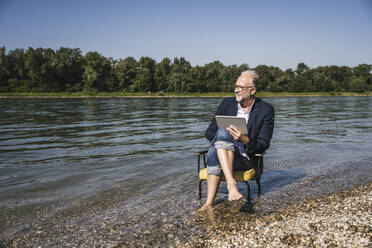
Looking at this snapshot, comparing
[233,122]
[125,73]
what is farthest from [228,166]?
[125,73]

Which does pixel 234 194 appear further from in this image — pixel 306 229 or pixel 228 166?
pixel 306 229

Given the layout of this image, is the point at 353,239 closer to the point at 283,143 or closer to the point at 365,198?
the point at 365,198

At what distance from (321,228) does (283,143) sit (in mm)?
9489

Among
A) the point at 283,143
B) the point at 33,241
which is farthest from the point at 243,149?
the point at 283,143

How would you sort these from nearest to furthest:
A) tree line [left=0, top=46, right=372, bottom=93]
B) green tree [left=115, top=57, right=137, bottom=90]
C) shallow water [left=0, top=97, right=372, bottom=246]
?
1. shallow water [left=0, top=97, right=372, bottom=246]
2. tree line [left=0, top=46, right=372, bottom=93]
3. green tree [left=115, top=57, right=137, bottom=90]

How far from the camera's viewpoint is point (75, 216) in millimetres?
5379

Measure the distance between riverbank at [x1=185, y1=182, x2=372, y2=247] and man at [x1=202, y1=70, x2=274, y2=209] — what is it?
662mm

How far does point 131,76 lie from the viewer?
12212 centimetres

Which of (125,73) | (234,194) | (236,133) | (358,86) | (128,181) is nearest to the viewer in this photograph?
(236,133)

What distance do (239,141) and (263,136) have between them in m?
0.55

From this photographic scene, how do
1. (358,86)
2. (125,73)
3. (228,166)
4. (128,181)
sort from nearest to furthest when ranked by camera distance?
(228,166)
(128,181)
(358,86)
(125,73)

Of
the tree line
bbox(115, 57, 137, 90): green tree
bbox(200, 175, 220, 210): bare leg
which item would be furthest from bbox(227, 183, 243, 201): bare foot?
bbox(115, 57, 137, 90): green tree

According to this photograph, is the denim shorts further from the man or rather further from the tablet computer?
the tablet computer

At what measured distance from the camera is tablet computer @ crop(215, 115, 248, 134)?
461 centimetres
